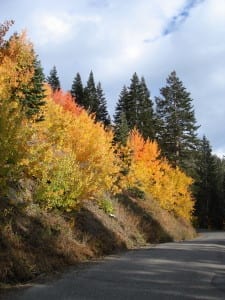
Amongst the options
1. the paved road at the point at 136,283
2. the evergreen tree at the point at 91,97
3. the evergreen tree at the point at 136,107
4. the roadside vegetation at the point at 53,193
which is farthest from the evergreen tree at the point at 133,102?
the paved road at the point at 136,283

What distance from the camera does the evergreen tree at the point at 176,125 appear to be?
6650cm

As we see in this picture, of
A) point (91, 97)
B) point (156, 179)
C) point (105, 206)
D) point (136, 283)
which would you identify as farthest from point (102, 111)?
point (136, 283)

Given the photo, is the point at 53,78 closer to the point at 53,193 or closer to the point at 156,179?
the point at 156,179

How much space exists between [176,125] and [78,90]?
64.6 feet

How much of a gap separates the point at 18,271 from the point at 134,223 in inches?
830

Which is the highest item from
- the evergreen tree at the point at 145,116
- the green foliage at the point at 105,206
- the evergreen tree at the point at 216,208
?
the evergreen tree at the point at 145,116

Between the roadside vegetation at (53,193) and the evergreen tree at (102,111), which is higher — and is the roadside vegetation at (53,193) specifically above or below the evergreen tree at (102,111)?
below

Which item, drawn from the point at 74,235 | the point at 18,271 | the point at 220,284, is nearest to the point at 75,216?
the point at 74,235

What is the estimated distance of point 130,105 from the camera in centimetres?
7750

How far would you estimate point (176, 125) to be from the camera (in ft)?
219

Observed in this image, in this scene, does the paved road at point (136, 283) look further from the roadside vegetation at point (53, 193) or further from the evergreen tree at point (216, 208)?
the evergreen tree at point (216, 208)

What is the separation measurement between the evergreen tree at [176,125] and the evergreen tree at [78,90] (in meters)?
14.3

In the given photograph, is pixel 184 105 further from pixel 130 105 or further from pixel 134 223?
pixel 134 223

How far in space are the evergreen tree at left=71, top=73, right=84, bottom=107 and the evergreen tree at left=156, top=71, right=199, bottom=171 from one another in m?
14.3
